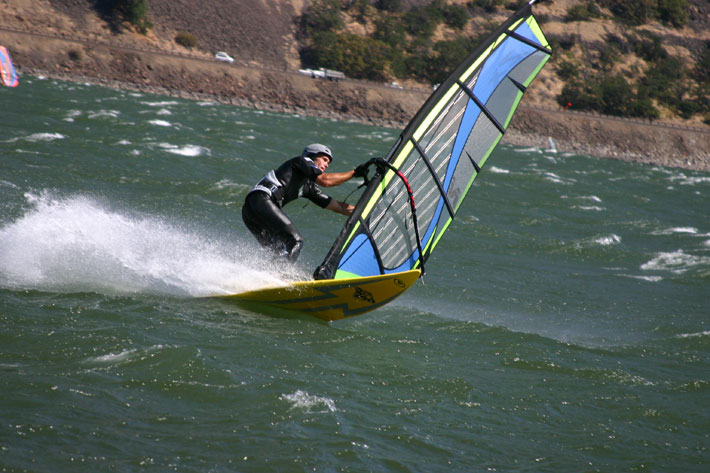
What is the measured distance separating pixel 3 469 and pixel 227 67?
137 ft

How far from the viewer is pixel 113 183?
1288cm

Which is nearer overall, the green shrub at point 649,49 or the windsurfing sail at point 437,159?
the windsurfing sail at point 437,159

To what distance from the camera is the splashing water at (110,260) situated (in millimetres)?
6508

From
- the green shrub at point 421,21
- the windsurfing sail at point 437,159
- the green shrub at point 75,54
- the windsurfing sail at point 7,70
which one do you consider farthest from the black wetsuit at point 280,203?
the green shrub at point 421,21

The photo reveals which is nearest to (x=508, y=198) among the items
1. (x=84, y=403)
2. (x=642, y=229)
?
(x=642, y=229)

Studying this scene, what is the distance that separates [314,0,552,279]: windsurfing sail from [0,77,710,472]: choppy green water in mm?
665

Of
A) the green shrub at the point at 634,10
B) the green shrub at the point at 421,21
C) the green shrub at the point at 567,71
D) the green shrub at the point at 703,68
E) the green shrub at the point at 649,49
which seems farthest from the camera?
the green shrub at the point at 634,10

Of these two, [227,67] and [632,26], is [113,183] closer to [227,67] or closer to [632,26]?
[227,67]

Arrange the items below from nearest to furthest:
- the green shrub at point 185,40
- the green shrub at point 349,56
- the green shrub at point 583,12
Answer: the green shrub at point 185,40, the green shrub at point 349,56, the green shrub at point 583,12

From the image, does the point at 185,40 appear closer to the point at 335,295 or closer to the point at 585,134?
the point at 585,134

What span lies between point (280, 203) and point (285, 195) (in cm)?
11

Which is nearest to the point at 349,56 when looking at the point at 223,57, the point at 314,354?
the point at 223,57

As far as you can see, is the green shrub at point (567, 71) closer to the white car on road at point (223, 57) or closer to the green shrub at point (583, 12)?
the green shrub at point (583, 12)

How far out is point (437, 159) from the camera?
6.64 meters
